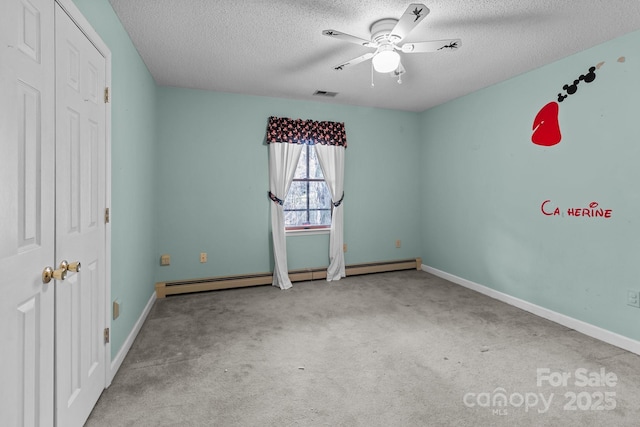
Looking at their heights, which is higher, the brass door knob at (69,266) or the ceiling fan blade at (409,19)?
the ceiling fan blade at (409,19)

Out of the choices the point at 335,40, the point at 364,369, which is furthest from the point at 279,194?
the point at 364,369

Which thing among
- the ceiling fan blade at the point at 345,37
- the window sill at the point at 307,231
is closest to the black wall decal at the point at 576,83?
the ceiling fan blade at the point at 345,37

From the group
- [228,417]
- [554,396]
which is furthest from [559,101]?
[228,417]

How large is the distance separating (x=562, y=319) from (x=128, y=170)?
4105mm

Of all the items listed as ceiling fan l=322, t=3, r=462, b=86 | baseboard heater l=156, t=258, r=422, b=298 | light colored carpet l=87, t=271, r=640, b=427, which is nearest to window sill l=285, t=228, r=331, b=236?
baseboard heater l=156, t=258, r=422, b=298

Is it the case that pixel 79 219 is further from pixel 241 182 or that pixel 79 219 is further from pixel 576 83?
pixel 576 83

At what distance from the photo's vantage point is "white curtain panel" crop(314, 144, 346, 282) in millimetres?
4492

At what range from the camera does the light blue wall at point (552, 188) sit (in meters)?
2.58

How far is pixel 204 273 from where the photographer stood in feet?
13.3

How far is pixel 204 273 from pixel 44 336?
280 cm

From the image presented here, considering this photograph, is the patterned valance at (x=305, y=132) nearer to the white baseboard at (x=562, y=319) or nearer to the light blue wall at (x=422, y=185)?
the light blue wall at (x=422, y=185)

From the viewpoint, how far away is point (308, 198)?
4.61 metres

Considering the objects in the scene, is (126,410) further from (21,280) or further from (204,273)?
(204,273)

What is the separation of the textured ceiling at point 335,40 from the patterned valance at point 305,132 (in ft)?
1.74
